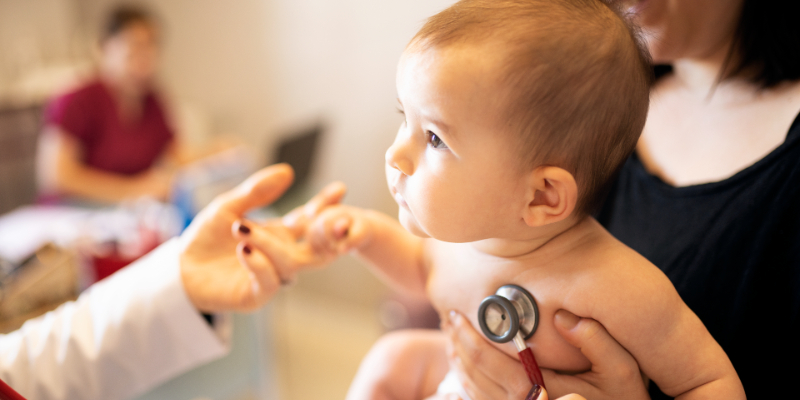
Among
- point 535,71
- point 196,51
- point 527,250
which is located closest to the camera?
point 535,71

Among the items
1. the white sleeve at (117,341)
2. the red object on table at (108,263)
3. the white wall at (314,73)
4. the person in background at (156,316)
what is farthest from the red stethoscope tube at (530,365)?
the white wall at (314,73)

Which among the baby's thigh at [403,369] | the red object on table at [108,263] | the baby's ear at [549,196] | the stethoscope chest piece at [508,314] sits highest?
the baby's ear at [549,196]

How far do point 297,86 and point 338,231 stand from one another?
234cm

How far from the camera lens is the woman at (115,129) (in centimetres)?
248

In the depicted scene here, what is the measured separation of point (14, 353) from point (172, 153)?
2.16 m

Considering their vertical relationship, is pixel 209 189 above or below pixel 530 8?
below

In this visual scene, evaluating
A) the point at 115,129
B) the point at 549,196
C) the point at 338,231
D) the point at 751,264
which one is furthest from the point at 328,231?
the point at 115,129

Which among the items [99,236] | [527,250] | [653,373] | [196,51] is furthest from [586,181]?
[196,51]

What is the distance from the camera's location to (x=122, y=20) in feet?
8.48

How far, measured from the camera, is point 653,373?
67 centimetres

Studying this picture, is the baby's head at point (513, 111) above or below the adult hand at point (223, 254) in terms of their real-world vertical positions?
above

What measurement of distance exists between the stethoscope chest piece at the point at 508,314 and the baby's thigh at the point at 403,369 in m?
0.24

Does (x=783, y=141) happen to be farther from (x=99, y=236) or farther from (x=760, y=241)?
(x=99, y=236)

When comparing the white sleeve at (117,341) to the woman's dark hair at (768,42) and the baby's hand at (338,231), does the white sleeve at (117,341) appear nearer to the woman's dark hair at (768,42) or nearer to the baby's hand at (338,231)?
the baby's hand at (338,231)
